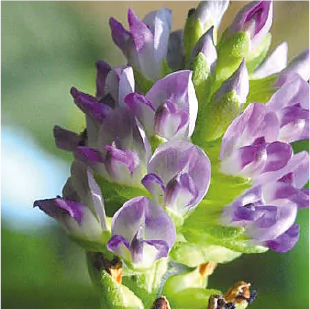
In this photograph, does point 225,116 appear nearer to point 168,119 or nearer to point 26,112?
point 168,119

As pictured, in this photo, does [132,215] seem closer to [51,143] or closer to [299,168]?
[299,168]

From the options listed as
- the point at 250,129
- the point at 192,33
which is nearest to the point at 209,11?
the point at 192,33

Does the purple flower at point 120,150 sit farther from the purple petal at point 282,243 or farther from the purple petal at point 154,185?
the purple petal at point 282,243

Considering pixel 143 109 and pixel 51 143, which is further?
pixel 51 143

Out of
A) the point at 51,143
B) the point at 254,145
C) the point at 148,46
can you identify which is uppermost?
the point at 51,143

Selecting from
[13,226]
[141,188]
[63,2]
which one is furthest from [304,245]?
[63,2]

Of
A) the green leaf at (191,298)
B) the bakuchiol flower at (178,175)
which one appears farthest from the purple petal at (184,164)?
the green leaf at (191,298)

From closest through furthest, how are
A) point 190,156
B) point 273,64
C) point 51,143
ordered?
point 190,156, point 273,64, point 51,143
